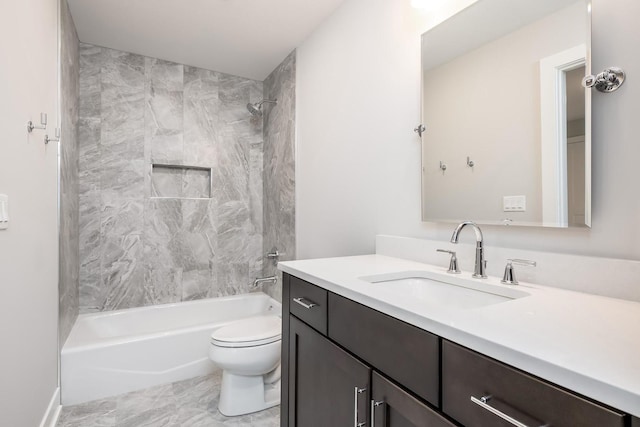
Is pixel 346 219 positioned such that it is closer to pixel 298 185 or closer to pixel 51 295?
pixel 298 185

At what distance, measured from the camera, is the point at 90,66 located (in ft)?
8.59

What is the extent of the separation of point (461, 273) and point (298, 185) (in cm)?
165

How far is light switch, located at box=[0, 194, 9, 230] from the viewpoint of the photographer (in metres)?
1.12

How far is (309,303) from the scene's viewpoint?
118cm

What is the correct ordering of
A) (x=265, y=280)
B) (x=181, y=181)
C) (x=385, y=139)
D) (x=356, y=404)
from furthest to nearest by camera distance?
(x=181, y=181) → (x=265, y=280) → (x=385, y=139) → (x=356, y=404)

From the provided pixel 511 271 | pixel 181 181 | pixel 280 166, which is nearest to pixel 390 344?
pixel 511 271

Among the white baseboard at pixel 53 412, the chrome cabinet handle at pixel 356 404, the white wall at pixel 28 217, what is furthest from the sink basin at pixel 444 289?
the white baseboard at pixel 53 412

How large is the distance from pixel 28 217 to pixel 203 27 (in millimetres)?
1730

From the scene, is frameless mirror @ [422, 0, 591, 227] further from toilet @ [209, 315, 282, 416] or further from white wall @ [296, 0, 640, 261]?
toilet @ [209, 315, 282, 416]

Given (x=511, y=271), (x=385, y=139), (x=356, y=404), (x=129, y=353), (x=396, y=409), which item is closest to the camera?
(x=396, y=409)

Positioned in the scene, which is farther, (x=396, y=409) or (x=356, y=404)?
(x=356, y=404)

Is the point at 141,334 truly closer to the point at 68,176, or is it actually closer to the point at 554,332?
the point at 68,176

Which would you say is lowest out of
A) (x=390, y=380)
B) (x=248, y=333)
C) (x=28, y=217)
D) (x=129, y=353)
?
(x=129, y=353)

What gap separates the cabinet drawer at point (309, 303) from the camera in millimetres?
1106
